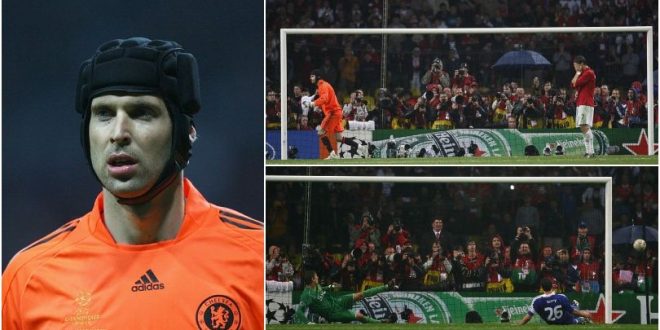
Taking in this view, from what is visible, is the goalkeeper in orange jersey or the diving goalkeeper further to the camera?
the goalkeeper in orange jersey

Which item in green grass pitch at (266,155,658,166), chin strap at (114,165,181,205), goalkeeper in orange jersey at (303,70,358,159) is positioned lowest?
chin strap at (114,165,181,205)

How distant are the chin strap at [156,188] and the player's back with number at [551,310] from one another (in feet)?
9.56

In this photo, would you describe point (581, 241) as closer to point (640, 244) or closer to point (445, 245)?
point (640, 244)

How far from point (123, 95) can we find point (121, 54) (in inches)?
6.4

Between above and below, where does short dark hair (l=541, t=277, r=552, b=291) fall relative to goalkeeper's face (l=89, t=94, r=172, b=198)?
below

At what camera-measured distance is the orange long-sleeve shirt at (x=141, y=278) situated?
4.95m

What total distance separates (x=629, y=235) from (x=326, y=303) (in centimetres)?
205

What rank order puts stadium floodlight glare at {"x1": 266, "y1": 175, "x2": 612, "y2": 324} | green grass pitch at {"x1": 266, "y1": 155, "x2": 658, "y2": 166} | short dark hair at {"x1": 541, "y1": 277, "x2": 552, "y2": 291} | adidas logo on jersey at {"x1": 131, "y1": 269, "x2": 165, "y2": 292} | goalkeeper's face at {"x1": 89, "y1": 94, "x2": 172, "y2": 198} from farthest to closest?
short dark hair at {"x1": 541, "y1": 277, "x2": 552, "y2": 291}
stadium floodlight glare at {"x1": 266, "y1": 175, "x2": 612, "y2": 324}
green grass pitch at {"x1": 266, "y1": 155, "x2": 658, "y2": 166}
adidas logo on jersey at {"x1": 131, "y1": 269, "x2": 165, "y2": 292}
goalkeeper's face at {"x1": 89, "y1": 94, "x2": 172, "y2": 198}

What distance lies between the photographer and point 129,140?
16.0 ft

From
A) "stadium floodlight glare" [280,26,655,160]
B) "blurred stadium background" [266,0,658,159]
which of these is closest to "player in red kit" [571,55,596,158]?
"blurred stadium background" [266,0,658,159]

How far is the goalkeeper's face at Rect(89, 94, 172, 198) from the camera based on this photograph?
16.0 ft

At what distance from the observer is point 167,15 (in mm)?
5055

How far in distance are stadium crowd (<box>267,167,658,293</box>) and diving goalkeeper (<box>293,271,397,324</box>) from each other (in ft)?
Result: 0.19

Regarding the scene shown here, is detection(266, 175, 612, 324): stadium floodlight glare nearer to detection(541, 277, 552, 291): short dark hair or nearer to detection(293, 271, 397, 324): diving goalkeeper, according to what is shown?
detection(541, 277, 552, 291): short dark hair
